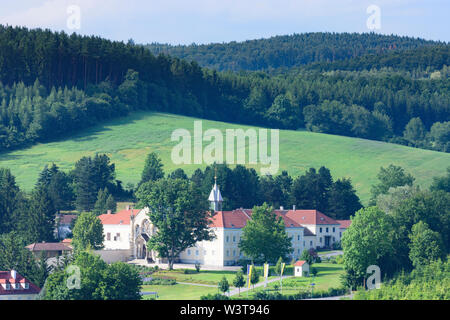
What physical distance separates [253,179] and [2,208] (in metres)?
35.4

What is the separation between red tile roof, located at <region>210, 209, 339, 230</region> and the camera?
10675 cm

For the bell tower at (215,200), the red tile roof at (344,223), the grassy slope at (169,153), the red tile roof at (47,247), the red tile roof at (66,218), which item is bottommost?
the red tile roof at (47,247)

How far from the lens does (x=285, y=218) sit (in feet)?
378

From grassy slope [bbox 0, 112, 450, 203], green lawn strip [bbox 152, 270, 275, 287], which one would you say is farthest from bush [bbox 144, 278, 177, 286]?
grassy slope [bbox 0, 112, 450, 203]

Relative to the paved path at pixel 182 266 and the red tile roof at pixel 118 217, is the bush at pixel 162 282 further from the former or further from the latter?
the red tile roof at pixel 118 217

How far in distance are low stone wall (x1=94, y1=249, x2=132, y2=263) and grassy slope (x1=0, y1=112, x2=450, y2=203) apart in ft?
113

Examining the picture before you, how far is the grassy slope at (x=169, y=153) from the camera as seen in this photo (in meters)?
150

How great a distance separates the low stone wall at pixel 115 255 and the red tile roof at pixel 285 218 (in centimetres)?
1093

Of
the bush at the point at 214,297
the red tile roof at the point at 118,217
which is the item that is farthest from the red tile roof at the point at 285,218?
the bush at the point at 214,297

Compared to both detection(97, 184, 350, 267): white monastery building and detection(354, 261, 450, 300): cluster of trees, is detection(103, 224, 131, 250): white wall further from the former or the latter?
detection(354, 261, 450, 300): cluster of trees

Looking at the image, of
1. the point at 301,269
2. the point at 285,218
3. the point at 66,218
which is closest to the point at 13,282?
the point at 301,269

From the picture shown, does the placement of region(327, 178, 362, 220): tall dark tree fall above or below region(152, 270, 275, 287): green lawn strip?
above
